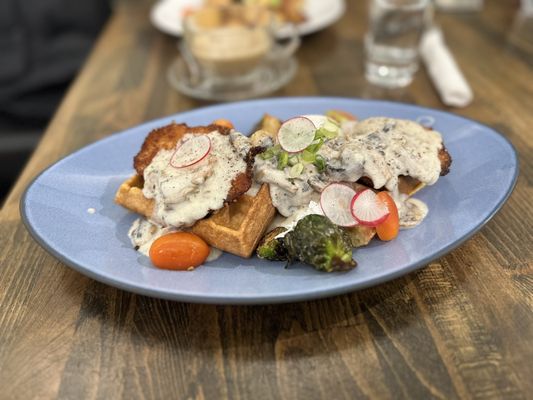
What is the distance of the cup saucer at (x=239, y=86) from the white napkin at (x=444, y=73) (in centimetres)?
93

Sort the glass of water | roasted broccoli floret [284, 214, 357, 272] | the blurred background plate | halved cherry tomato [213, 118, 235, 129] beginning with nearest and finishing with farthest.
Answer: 1. roasted broccoli floret [284, 214, 357, 272]
2. halved cherry tomato [213, 118, 235, 129]
3. the glass of water
4. the blurred background plate

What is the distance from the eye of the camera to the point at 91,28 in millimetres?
5379

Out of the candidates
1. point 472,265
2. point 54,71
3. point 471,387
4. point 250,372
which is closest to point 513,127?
point 472,265

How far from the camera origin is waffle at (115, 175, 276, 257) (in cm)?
191

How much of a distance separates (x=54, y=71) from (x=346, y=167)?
3639mm

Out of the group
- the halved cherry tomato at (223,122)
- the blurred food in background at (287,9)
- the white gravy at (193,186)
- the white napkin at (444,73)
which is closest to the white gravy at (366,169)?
the white gravy at (193,186)

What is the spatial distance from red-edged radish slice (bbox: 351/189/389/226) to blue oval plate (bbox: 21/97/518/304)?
0.32 feet

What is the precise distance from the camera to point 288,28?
411 centimetres

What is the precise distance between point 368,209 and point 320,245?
0.28 metres

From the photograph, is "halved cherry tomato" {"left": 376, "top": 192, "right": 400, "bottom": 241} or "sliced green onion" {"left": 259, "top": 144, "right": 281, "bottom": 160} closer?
"halved cherry tomato" {"left": 376, "top": 192, "right": 400, "bottom": 241}

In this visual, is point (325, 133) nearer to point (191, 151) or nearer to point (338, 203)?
point (338, 203)

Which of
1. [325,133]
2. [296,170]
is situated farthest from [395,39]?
[296,170]

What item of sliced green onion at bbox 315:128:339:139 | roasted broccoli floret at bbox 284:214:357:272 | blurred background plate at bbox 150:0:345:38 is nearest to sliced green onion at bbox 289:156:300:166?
sliced green onion at bbox 315:128:339:139

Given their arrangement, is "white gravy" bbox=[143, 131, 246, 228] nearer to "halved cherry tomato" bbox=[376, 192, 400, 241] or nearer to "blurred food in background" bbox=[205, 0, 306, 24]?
"halved cherry tomato" bbox=[376, 192, 400, 241]
